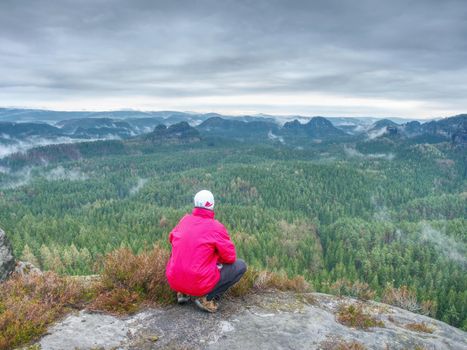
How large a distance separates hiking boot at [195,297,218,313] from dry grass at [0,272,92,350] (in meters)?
4.42

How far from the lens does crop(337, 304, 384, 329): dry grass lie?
1352 centimetres

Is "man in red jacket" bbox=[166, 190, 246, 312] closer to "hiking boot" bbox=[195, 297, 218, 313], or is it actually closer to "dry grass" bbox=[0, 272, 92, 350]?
"hiking boot" bbox=[195, 297, 218, 313]

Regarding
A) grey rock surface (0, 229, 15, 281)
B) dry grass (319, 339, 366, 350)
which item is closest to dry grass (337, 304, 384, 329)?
dry grass (319, 339, 366, 350)

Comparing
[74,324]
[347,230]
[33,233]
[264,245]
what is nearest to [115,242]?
[33,233]

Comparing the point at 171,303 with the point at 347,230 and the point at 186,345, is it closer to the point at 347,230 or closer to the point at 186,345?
the point at 186,345

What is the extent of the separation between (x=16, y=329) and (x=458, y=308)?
312 ft

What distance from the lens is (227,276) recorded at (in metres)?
13.0

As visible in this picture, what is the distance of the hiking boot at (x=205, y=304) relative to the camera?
1251 centimetres

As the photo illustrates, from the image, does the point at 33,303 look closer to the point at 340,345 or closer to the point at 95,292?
the point at 95,292

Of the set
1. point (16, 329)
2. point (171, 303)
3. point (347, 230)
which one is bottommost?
point (347, 230)

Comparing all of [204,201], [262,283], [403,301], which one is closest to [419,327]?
[262,283]

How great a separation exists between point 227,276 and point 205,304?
131 cm

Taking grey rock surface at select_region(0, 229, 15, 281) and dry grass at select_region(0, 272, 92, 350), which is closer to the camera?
dry grass at select_region(0, 272, 92, 350)

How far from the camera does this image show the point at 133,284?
13656 mm
